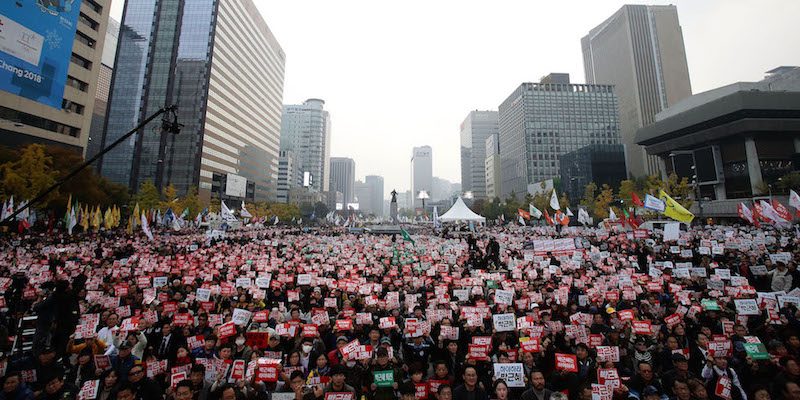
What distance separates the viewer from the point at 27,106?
3816cm

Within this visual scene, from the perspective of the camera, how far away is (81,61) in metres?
45.4

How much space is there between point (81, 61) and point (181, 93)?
3643 centimetres

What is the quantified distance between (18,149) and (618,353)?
5627cm

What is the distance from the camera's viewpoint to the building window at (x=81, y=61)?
1737 inches

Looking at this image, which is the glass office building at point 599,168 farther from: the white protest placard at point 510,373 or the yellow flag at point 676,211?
the white protest placard at point 510,373

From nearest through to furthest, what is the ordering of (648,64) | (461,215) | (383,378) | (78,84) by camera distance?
(383,378), (461,215), (78,84), (648,64)

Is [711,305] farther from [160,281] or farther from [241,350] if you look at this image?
[160,281]

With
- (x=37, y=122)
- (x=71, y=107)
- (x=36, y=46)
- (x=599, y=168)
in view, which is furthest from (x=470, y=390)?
(x=599, y=168)

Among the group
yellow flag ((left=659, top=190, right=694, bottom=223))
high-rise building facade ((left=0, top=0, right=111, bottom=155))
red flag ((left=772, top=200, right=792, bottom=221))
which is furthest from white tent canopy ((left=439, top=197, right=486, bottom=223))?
high-rise building facade ((left=0, top=0, right=111, bottom=155))

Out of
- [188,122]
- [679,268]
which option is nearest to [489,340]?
[679,268]

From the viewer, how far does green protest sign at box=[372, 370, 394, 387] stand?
5301mm

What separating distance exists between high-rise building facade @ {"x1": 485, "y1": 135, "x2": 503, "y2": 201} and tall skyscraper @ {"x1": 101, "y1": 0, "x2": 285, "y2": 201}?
109861 millimetres

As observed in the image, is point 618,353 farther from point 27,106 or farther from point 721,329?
point 27,106

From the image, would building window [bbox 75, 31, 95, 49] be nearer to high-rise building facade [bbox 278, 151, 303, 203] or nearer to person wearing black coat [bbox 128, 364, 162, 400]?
person wearing black coat [bbox 128, 364, 162, 400]
